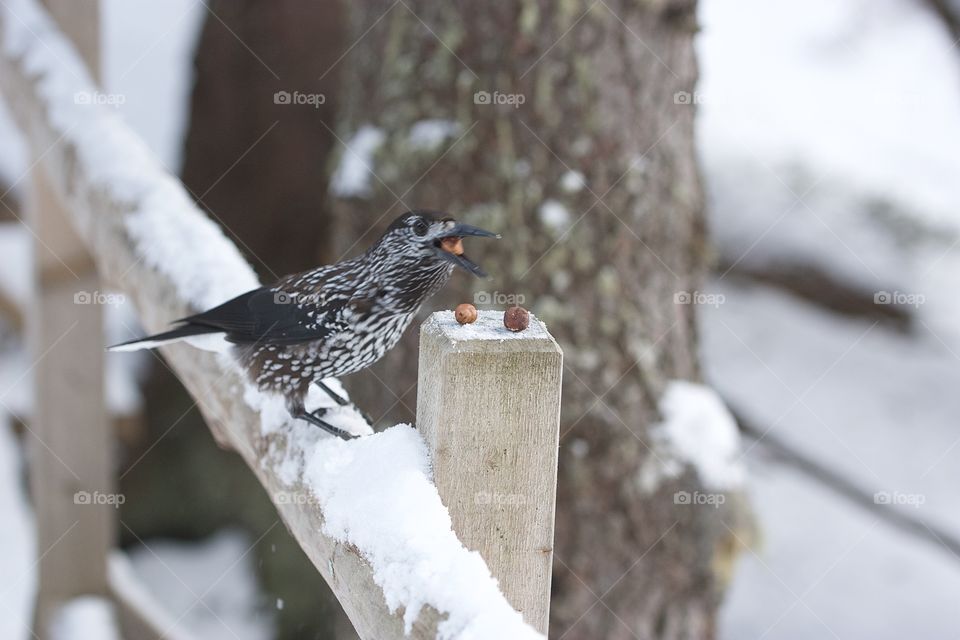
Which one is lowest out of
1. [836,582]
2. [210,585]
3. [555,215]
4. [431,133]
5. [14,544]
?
[836,582]

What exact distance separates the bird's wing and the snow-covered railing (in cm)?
14

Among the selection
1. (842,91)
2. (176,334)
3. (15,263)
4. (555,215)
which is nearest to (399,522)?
(176,334)

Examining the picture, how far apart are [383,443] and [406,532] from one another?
0.81 ft

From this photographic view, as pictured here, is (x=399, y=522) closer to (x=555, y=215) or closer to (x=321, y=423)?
(x=321, y=423)

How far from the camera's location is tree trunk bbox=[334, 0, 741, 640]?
3330 millimetres

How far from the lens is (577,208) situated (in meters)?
3.37

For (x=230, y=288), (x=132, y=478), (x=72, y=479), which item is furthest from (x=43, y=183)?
(x=132, y=478)

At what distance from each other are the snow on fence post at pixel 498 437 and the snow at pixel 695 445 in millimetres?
2101

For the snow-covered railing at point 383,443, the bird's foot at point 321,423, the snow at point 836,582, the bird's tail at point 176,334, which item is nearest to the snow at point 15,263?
the snow-covered railing at point 383,443

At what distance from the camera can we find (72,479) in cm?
360

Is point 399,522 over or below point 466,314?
below

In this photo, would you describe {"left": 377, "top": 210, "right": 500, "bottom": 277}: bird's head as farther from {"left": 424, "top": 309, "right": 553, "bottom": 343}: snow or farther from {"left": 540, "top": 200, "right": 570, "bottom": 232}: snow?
{"left": 540, "top": 200, "right": 570, "bottom": 232}: snow

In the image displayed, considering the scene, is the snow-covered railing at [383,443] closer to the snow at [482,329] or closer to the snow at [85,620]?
the snow at [482,329]

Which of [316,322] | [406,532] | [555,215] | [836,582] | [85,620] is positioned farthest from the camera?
[836,582]
